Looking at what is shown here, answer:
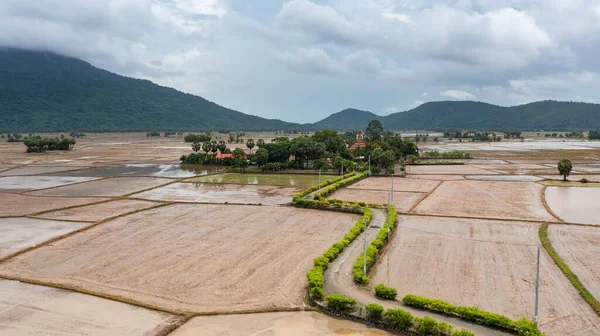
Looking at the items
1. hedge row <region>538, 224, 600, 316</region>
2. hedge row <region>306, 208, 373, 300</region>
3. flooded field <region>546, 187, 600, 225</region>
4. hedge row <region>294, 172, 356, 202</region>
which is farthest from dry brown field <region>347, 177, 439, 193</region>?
hedge row <region>306, 208, 373, 300</region>

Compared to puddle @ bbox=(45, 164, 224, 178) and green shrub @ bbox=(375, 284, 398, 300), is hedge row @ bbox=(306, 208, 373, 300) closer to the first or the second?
green shrub @ bbox=(375, 284, 398, 300)

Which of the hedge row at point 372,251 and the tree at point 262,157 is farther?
the tree at point 262,157

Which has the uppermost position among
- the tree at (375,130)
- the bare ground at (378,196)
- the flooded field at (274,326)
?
the tree at (375,130)

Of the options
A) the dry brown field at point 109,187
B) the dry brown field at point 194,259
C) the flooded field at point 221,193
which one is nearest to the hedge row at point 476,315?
the dry brown field at point 194,259

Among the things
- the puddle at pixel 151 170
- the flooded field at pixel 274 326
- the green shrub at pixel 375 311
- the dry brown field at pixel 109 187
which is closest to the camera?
the flooded field at pixel 274 326

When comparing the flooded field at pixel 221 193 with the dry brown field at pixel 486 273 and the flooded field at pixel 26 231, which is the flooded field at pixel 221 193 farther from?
the dry brown field at pixel 486 273

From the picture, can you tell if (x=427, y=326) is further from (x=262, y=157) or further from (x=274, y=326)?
(x=262, y=157)
